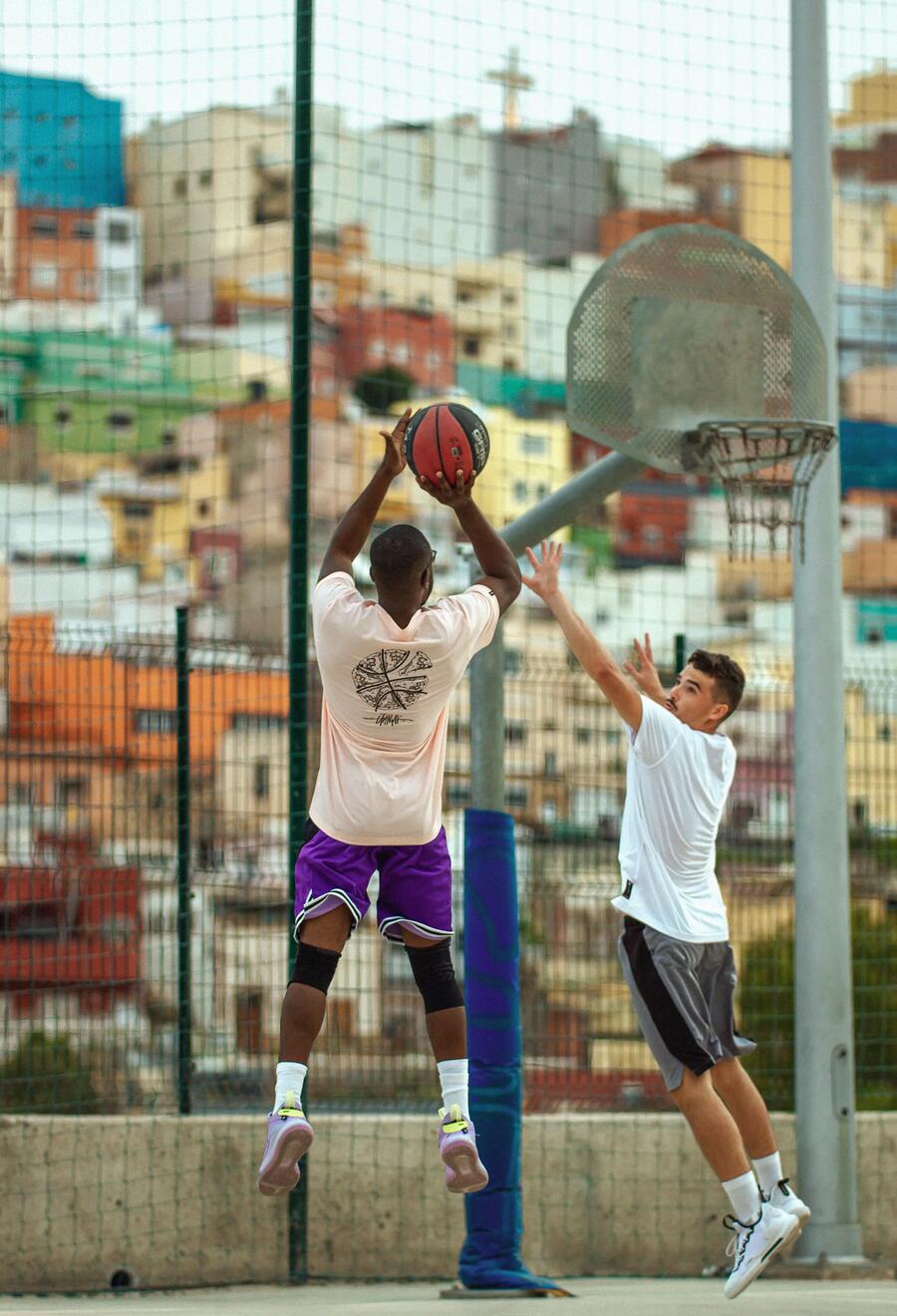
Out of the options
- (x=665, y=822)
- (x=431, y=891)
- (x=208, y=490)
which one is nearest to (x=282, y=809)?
(x=665, y=822)

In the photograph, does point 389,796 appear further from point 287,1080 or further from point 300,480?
point 300,480

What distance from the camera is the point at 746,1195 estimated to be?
7227 millimetres

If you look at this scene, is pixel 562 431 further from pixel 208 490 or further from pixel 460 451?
pixel 460 451

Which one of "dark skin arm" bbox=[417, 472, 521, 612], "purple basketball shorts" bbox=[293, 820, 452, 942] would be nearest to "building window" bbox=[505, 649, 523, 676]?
"dark skin arm" bbox=[417, 472, 521, 612]

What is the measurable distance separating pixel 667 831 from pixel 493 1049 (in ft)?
4.21

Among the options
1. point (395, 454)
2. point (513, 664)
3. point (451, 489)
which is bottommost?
point (513, 664)

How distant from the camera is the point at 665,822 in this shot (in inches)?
292

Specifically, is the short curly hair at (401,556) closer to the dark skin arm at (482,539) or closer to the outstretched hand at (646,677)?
the dark skin arm at (482,539)

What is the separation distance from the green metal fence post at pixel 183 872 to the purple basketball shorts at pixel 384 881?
2546mm

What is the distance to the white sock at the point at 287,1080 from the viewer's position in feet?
20.4

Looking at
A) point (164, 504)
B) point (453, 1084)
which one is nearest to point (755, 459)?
point (453, 1084)

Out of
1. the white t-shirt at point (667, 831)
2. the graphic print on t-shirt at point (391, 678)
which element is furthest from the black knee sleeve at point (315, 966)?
the white t-shirt at point (667, 831)

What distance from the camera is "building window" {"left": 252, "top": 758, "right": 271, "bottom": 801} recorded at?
9539 millimetres

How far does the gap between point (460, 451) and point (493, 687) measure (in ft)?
6.31
